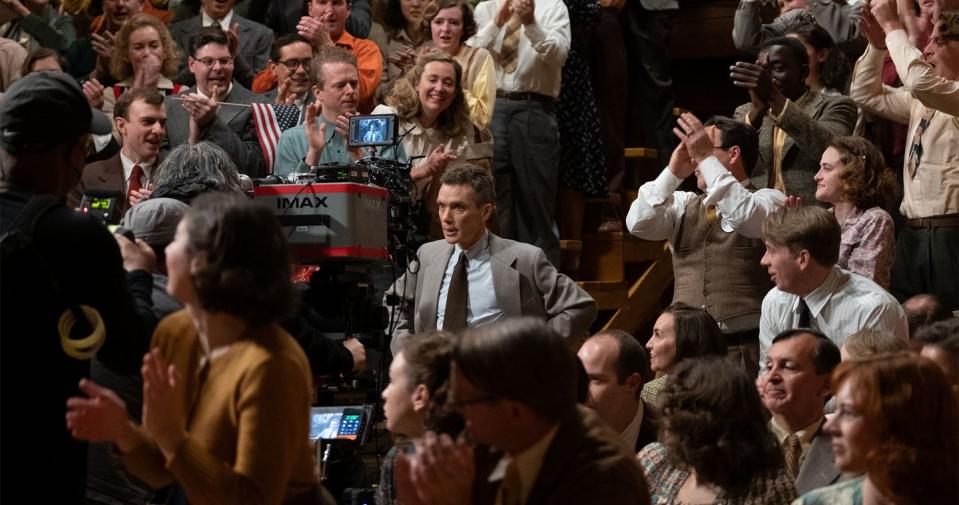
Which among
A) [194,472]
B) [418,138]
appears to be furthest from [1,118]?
[418,138]

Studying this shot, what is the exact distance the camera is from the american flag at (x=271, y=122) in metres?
5.88

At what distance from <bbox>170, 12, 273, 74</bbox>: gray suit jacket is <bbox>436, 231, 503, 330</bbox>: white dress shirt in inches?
105

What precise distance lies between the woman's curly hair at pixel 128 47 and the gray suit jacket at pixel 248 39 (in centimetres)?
57

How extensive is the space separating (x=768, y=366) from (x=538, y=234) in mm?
2971

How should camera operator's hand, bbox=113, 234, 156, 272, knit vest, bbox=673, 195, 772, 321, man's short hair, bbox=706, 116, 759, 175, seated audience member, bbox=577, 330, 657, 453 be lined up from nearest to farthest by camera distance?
camera operator's hand, bbox=113, 234, 156, 272, seated audience member, bbox=577, 330, 657, 453, knit vest, bbox=673, 195, 772, 321, man's short hair, bbox=706, 116, 759, 175

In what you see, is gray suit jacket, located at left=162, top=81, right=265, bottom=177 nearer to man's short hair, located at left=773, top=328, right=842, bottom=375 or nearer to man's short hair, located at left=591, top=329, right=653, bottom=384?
man's short hair, located at left=591, top=329, right=653, bottom=384

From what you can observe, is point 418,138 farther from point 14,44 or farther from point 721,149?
point 14,44

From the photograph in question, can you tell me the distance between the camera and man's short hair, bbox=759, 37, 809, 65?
19.0 feet

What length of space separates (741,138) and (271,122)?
1.92 metres

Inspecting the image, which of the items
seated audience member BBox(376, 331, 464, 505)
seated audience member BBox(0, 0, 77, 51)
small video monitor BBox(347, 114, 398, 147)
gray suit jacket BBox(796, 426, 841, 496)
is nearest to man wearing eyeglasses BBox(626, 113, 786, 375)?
small video monitor BBox(347, 114, 398, 147)

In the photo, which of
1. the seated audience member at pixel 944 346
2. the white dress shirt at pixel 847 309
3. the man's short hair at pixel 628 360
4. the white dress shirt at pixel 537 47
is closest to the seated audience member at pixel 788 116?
the white dress shirt at pixel 537 47

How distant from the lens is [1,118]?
2.53 m

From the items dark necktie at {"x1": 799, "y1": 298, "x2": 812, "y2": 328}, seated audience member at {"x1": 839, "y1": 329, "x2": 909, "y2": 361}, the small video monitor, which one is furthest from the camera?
the small video monitor

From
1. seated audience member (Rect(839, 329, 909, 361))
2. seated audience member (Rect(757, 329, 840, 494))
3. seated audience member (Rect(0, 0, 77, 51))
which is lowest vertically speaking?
seated audience member (Rect(757, 329, 840, 494))
